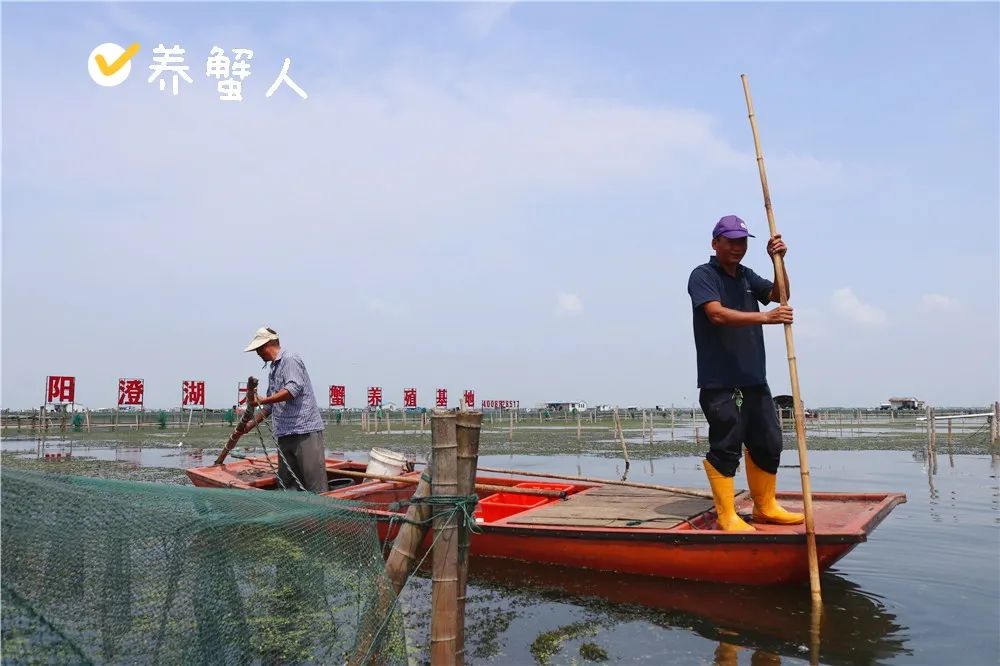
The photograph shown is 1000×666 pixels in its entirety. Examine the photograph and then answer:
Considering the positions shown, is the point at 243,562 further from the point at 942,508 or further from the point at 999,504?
the point at 999,504

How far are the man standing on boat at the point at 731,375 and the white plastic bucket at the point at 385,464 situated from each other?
4.70 meters

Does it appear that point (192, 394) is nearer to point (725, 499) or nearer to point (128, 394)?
point (128, 394)

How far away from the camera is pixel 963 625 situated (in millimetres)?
5109

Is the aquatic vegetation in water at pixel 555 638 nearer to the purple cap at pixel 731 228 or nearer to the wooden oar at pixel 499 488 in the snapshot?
the wooden oar at pixel 499 488

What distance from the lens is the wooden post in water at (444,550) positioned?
3402mm

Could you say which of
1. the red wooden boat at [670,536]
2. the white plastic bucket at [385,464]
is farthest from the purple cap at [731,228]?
the white plastic bucket at [385,464]

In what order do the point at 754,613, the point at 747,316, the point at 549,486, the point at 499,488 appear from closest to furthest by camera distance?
1. the point at 747,316
2. the point at 754,613
3. the point at 499,488
4. the point at 549,486

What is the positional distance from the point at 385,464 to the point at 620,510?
354 centimetres

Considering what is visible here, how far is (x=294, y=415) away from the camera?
6.61 meters

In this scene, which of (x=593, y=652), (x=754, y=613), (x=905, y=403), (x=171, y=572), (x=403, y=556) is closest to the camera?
(x=171, y=572)

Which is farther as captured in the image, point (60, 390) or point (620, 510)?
Answer: point (60, 390)

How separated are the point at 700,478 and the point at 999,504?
18.7 ft

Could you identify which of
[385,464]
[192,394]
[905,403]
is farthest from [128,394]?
[905,403]

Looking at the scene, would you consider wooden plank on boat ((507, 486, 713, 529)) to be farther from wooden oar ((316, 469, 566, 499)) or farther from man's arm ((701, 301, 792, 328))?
man's arm ((701, 301, 792, 328))
